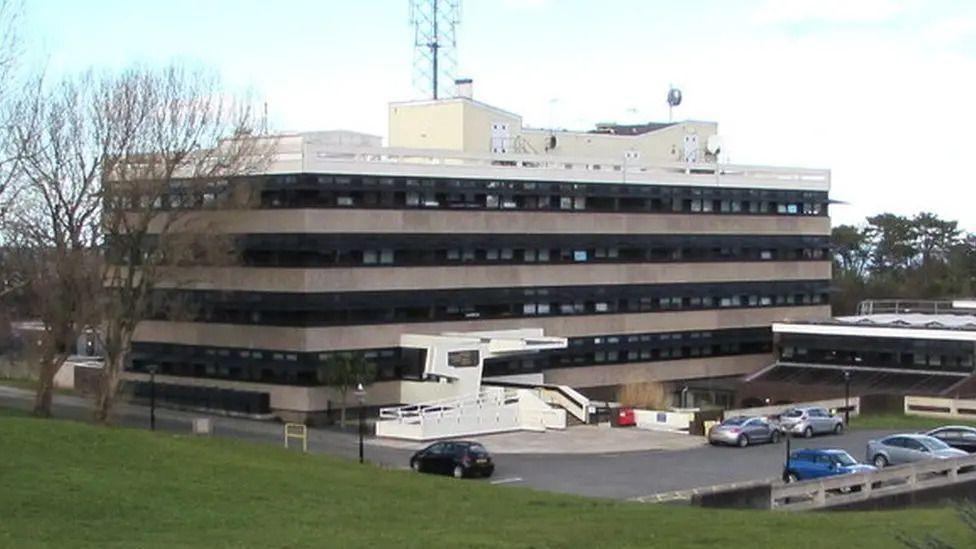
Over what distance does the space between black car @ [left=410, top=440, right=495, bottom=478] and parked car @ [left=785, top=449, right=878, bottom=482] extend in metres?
9.52

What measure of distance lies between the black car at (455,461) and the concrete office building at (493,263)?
640 inches

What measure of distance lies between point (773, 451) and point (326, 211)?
2173cm

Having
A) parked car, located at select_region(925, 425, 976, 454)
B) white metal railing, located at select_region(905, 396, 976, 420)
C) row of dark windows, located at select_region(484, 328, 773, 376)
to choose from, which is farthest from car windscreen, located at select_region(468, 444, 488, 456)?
white metal railing, located at select_region(905, 396, 976, 420)

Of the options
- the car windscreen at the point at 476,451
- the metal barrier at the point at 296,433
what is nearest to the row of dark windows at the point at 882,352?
the metal barrier at the point at 296,433

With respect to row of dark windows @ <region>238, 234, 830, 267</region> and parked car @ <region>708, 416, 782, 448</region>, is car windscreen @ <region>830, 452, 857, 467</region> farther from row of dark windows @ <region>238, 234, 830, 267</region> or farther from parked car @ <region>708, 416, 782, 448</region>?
row of dark windows @ <region>238, 234, 830, 267</region>

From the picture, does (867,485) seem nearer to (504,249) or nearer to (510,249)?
(504,249)

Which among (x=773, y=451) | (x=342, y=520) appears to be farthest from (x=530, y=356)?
(x=342, y=520)

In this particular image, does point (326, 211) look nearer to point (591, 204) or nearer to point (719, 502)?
point (591, 204)

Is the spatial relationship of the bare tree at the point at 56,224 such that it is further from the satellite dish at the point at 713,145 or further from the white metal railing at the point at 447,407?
the satellite dish at the point at 713,145

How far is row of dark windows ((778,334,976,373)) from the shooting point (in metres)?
74.6

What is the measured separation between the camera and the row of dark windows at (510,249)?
62781 mm

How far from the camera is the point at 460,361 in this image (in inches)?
2512

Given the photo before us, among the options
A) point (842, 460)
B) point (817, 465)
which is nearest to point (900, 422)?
point (842, 460)

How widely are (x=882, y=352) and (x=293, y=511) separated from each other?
56729mm
